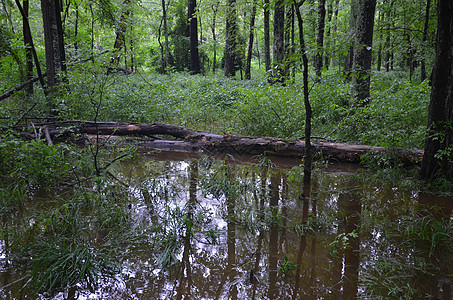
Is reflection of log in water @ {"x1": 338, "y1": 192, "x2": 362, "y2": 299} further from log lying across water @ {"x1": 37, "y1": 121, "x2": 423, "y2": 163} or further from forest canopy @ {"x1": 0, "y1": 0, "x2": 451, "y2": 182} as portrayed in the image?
log lying across water @ {"x1": 37, "y1": 121, "x2": 423, "y2": 163}

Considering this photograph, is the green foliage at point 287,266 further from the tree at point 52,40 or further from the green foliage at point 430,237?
the tree at point 52,40

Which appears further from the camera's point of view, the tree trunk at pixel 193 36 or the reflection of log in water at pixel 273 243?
the tree trunk at pixel 193 36

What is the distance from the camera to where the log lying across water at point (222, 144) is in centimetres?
625

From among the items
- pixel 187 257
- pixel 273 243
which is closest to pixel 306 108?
pixel 273 243

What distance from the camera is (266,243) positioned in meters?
3.27

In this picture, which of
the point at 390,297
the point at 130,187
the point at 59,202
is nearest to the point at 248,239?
the point at 390,297

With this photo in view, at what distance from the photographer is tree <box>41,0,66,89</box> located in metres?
8.37

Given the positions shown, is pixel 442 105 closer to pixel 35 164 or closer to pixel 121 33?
pixel 35 164

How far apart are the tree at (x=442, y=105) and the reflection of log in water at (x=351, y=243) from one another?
54.3 inches

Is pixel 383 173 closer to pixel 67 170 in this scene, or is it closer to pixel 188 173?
pixel 188 173

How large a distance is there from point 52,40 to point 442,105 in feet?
33.1

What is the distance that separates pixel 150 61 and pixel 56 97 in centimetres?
2431

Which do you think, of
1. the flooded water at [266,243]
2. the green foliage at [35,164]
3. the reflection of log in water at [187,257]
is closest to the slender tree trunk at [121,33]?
the green foliage at [35,164]

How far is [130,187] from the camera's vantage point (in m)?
4.94
